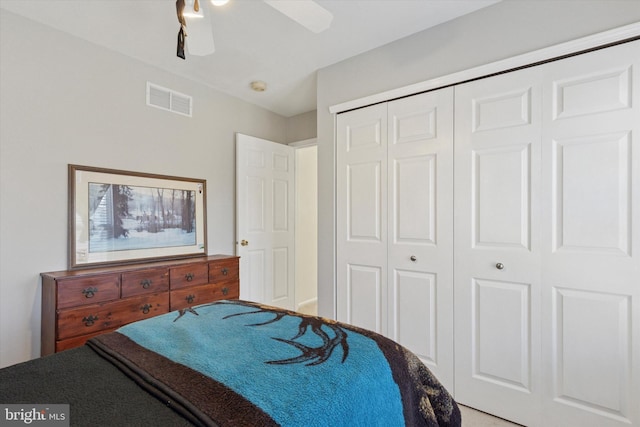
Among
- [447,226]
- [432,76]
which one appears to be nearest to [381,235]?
[447,226]

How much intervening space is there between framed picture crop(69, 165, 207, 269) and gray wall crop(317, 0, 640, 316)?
1.27 m

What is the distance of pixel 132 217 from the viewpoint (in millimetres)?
2562

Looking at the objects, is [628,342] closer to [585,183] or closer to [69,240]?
[585,183]

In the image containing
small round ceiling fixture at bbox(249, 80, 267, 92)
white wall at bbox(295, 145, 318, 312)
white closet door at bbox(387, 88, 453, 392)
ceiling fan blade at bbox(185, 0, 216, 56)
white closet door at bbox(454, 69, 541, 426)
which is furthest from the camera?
white wall at bbox(295, 145, 318, 312)

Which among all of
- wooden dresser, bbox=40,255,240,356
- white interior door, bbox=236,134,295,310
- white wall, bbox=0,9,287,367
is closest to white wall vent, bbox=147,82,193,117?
white wall, bbox=0,9,287,367

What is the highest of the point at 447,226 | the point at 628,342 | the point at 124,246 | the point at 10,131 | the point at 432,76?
the point at 432,76

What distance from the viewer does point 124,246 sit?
2492 millimetres

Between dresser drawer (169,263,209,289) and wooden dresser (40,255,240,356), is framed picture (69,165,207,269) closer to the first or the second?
wooden dresser (40,255,240,356)

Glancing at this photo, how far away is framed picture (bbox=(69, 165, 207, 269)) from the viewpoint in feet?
7.49

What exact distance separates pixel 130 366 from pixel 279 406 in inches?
21.0

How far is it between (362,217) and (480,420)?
61.0 inches

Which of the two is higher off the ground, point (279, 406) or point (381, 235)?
point (381, 235)

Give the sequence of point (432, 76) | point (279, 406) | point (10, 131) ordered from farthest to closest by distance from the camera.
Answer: point (432, 76) → point (10, 131) → point (279, 406)

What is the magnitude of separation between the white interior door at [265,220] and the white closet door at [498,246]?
2.14 meters
